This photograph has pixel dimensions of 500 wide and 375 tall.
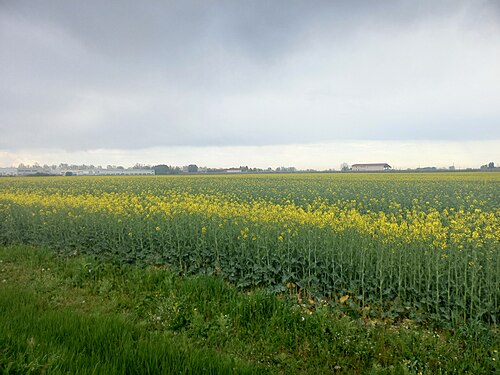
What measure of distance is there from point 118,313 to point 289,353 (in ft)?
10.1

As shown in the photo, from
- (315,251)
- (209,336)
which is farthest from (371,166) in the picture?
(209,336)

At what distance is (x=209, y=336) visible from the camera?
4.25 meters

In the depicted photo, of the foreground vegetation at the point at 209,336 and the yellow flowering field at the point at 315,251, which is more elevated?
the yellow flowering field at the point at 315,251

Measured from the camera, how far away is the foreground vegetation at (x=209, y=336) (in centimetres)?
341

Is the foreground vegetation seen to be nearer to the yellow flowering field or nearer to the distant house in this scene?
the yellow flowering field

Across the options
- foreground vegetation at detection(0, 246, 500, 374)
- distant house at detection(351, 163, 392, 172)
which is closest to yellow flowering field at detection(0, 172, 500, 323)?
foreground vegetation at detection(0, 246, 500, 374)

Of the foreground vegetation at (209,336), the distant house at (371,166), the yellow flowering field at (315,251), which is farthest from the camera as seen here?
the distant house at (371,166)

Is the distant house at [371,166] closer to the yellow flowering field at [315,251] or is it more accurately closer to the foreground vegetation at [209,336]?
the yellow flowering field at [315,251]

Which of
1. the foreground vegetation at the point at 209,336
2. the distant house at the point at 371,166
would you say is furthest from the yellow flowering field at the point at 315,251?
the distant house at the point at 371,166

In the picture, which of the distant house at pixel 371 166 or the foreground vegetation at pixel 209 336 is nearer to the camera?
the foreground vegetation at pixel 209 336

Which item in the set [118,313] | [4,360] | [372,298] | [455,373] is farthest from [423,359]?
[4,360]

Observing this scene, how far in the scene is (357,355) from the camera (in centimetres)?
378

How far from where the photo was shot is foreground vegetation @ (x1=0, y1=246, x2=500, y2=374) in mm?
3414

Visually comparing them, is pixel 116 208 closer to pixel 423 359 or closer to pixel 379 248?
pixel 379 248
